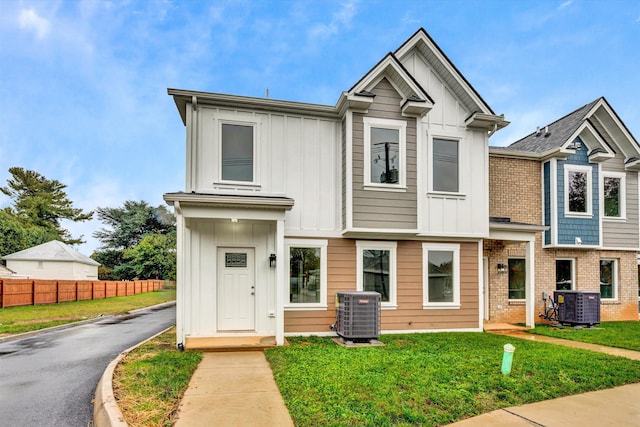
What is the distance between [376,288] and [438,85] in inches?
221

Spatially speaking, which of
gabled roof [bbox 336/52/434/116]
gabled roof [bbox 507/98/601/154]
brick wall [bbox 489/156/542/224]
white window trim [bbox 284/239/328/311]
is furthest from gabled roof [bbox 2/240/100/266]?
gabled roof [bbox 507/98/601/154]

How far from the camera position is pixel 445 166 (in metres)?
10.4

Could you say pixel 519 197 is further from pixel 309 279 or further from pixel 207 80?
pixel 207 80

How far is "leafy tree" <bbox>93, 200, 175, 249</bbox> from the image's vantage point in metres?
45.9

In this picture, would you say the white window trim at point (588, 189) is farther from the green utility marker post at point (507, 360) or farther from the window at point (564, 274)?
the green utility marker post at point (507, 360)

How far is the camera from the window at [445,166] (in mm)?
10312

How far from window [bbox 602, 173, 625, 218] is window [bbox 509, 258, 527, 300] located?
12.6 feet

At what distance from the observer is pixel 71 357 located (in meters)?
7.83

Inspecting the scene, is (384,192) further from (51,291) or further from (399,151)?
(51,291)

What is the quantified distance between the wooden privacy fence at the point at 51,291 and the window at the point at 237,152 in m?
14.7

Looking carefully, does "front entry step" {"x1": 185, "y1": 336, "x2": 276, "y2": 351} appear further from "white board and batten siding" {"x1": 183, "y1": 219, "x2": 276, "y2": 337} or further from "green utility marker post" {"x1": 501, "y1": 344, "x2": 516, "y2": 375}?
"green utility marker post" {"x1": 501, "y1": 344, "x2": 516, "y2": 375}

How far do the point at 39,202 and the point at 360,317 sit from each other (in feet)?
141

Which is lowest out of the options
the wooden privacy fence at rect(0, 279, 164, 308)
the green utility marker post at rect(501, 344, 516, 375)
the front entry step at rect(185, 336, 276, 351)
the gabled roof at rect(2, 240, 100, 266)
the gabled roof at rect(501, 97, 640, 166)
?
the wooden privacy fence at rect(0, 279, 164, 308)

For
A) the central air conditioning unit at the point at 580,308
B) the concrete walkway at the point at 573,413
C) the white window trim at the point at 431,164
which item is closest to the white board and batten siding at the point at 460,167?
the white window trim at the point at 431,164
